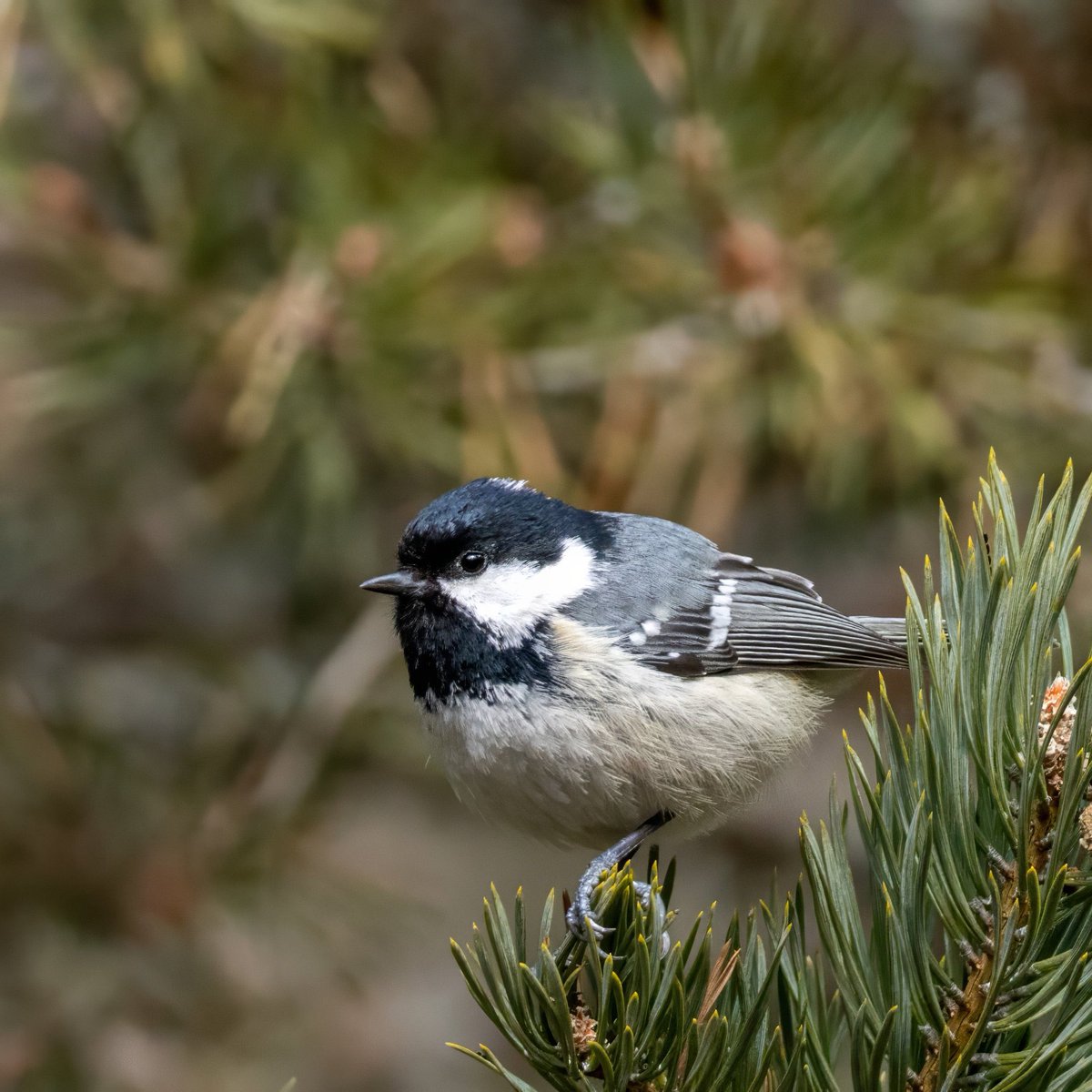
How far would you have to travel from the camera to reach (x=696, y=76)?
136cm

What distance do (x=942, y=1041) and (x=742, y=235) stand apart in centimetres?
96

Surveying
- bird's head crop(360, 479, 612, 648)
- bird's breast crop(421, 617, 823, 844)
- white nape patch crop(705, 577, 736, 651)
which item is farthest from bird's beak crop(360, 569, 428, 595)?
white nape patch crop(705, 577, 736, 651)

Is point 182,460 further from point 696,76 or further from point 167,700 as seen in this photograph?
point 696,76

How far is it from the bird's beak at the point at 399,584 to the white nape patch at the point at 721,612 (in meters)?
0.31

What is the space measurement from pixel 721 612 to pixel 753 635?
0.04 metres

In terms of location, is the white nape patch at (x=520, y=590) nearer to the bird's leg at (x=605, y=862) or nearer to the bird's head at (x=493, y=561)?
the bird's head at (x=493, y=561)

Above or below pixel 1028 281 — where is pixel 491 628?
below

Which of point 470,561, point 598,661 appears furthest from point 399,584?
point 598,661

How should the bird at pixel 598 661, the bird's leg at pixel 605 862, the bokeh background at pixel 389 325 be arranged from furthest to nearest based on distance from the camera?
1. the bokeh background at pixel 389 325
2. the bird at pixel 598 661
3. the bird's leg at pixel 605 862

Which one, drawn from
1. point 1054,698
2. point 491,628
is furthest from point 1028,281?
point 1054,698

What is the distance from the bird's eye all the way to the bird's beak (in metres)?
0.04

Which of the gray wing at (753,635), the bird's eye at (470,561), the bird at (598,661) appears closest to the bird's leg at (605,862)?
the bird at (598,661)

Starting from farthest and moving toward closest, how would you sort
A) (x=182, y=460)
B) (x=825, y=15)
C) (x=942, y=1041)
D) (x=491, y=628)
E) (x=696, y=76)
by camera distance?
(x=182, y=460) → (x=825, y=15) → (x=696, y=76) → (x=491, y=628) → (x=942, y=1041)

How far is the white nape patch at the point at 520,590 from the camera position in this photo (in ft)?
4.05
